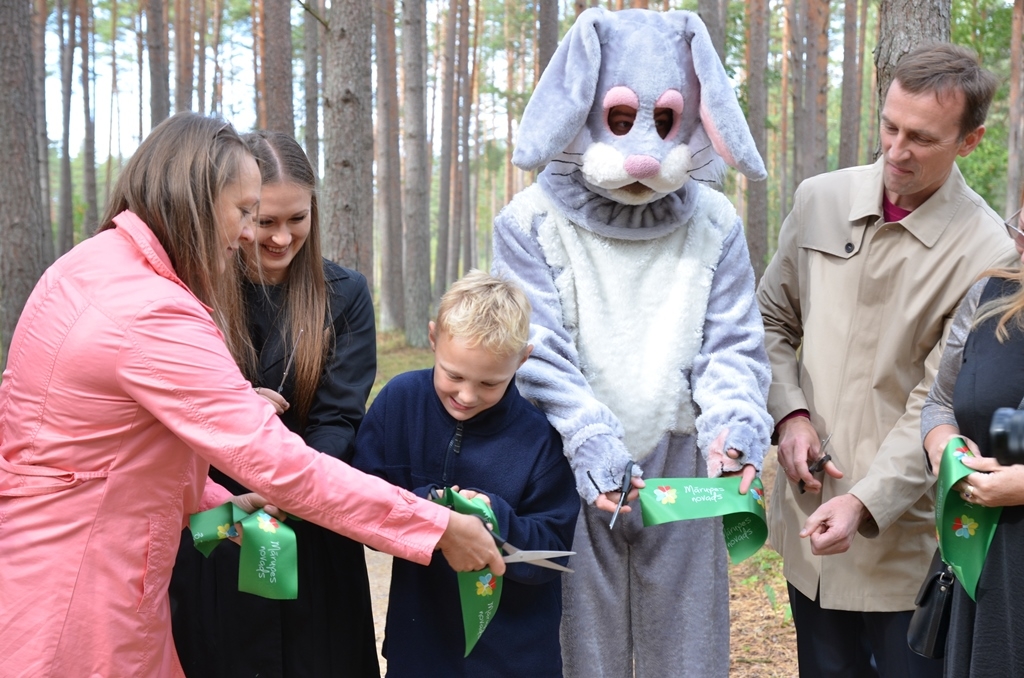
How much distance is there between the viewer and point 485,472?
251 cm

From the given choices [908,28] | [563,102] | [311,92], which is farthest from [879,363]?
[311,92]

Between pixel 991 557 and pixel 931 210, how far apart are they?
3.50 ft

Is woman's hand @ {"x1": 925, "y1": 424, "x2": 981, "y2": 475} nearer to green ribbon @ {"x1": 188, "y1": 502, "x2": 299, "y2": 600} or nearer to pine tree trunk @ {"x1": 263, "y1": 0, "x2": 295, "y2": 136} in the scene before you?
green ribbon @ {"x1": 188, "y1": 502, "x2": 299, "y2": 600}

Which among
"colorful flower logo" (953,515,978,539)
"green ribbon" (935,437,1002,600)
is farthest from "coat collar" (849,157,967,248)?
"colorful flower logo" (953,515,978,539)

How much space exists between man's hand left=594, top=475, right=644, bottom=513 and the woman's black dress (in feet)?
2.73

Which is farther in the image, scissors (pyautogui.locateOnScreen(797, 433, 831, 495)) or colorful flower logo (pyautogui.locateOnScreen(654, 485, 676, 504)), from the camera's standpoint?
scissors (pyautogui.locateOnScreen(797, 433, 831, 495))

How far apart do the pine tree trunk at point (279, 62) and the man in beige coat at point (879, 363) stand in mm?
10885

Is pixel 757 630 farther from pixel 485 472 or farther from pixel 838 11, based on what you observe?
pixel 838 11

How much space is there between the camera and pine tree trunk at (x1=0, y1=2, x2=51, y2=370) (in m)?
7.25

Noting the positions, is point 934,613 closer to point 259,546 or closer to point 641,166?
point 641,166

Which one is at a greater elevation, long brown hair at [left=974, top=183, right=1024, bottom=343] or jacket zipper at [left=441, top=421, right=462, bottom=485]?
long brown hair at [left=974, top=183, right=1024, bottom=343]

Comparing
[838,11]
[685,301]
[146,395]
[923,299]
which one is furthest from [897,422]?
[838,11]

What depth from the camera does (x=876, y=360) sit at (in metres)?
2.76

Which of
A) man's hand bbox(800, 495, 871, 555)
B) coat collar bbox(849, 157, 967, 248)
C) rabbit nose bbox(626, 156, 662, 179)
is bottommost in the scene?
man's hand bbox(800, 495, 871, 555)
